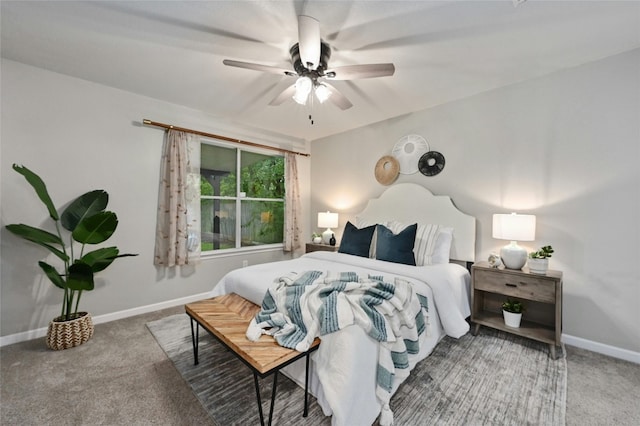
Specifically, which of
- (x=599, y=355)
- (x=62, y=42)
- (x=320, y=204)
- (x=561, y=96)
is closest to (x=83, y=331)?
(x=62, y=42)

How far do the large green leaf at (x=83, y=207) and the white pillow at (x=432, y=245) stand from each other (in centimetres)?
340

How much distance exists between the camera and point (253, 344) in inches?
56.9

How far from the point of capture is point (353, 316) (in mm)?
1477

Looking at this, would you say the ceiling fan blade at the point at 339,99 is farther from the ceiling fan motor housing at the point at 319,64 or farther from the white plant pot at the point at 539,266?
the white plant pot at the point at 539,266

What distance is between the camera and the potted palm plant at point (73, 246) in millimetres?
2193

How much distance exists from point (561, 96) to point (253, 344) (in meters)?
3.45

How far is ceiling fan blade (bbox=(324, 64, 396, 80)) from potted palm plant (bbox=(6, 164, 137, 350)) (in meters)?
2.40

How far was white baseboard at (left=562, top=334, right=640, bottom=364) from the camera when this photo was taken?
2084 mm

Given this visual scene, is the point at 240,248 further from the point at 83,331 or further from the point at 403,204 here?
the point at 403,204

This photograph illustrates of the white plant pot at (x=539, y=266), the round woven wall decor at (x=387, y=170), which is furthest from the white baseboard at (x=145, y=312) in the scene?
the round woven wall decor at (x=387, y=170)

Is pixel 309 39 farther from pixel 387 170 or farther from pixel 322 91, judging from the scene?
pixel 387 170

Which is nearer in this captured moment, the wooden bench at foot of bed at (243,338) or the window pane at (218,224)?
the wooden bench at foot of bed at (243,338)

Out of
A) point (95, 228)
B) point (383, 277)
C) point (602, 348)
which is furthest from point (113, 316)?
point (602, 348)

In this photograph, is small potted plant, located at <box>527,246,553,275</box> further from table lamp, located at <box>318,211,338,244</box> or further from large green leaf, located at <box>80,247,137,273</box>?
large green leaf, located at <box>80,247,137,273</box>
